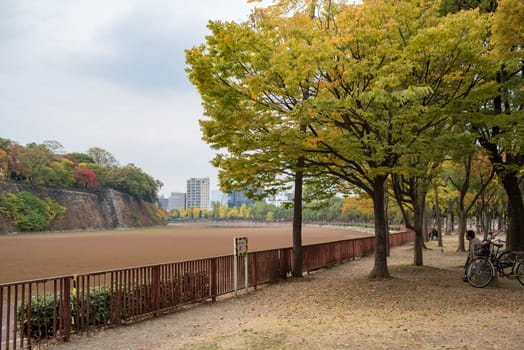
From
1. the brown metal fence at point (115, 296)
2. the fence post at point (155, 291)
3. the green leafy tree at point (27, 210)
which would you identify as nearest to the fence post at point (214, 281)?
the brown metal fence at point (115, 296)

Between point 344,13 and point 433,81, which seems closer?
point 344,13

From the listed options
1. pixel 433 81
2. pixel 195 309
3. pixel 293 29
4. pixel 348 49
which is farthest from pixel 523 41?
pixel 195 309

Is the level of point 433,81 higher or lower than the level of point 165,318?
Answer: higher

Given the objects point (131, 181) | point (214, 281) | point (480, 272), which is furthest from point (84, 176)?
point (480, 272)

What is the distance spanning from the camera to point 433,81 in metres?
11.1

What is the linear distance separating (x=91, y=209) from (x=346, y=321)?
315 feet

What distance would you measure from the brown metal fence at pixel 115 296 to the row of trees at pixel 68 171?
7548 cm

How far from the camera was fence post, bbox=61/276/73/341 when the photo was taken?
7082 mm

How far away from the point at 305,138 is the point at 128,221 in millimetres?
101283

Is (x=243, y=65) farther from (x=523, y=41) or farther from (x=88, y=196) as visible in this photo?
(x=88, y=196)

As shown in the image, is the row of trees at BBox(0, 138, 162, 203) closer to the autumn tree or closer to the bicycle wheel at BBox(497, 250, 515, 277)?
the autumn tree

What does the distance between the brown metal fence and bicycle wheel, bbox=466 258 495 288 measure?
18.6 feet

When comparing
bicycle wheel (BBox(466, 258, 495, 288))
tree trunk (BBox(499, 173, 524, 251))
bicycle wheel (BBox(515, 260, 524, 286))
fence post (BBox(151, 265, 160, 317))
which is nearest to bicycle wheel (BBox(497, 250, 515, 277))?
bicycle wheel (BBox(515, 260, 524, 286))

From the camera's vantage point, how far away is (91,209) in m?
95.1
